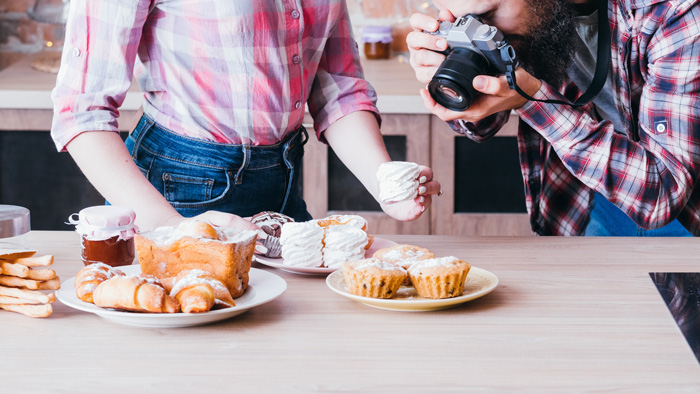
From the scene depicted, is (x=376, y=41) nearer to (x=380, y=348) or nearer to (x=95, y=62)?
(x=95, y=62)

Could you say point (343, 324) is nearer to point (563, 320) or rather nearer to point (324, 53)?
point (563, 320)

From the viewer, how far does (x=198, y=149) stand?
50.5 inches

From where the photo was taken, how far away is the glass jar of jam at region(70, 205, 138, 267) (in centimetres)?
99

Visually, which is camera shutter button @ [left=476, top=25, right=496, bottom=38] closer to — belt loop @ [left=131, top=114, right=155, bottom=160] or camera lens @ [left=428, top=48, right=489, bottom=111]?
camera lens @ [left=428, top=48, right=489, bottom=111]

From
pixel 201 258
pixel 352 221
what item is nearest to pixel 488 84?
pixel 352 221

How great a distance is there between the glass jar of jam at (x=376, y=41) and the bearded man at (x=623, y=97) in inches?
51.3

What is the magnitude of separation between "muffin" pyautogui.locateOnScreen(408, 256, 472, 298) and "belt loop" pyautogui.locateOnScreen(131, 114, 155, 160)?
0.61 meters

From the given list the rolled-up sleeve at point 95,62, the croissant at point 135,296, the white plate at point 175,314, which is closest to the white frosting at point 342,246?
the white plate at point 175,314

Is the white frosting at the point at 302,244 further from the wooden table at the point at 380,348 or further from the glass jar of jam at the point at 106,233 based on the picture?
the glass jar of jam at the point at 106,233

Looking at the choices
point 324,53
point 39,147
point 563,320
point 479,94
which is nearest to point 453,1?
point 479,94

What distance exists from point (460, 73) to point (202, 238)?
452 mm

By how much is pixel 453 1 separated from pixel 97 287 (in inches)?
27.8

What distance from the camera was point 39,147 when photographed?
2334mm

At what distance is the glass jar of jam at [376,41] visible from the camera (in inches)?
107
